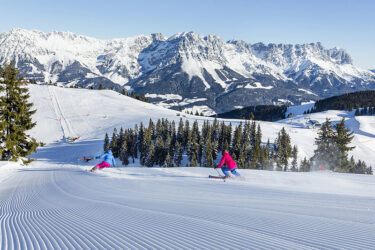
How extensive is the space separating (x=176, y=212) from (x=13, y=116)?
26.0 meters

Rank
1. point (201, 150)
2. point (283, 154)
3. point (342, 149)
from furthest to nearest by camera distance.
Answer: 1. point (201, 150)
2. point (283, 154)
3. point (342, 149)

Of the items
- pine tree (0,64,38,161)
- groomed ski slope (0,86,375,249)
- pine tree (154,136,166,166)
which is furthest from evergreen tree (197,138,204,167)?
groomed ski slope (0,86,375,249)

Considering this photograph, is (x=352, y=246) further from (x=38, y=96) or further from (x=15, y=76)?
(x=38, y=96)

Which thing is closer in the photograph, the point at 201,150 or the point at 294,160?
the point at 294,160

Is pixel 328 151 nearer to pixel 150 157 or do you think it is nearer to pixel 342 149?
pixel 342 149

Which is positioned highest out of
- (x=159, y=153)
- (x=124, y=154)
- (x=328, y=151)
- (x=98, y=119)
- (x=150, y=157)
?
(x=98, y=119)

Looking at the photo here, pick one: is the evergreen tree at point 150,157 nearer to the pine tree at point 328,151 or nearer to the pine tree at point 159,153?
the pine tree at point 159,153

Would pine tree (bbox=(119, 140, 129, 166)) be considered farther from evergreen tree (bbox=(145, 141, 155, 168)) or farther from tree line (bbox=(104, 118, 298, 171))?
evergreen tree (bbox=(145, 141, 155, 168))

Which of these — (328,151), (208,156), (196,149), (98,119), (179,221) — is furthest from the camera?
(98,119)

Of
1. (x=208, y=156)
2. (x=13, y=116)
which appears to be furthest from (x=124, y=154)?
(x=13, y=116)

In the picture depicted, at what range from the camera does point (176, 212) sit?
868cm

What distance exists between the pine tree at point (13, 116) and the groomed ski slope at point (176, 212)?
6112mm

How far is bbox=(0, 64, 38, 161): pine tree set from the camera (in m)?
26.8

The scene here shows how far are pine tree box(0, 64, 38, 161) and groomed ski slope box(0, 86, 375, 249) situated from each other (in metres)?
6.11
